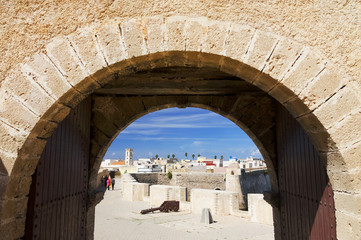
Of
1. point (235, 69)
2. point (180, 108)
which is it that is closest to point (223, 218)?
point (180, 108)

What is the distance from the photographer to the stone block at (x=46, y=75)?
2076 millimetres

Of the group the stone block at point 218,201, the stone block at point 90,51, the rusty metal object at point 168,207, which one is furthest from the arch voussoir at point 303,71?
the rusty metal object at point 168,207

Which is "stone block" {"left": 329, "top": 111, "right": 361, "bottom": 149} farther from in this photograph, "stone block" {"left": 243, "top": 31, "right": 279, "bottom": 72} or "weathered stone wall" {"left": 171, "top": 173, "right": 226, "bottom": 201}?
"weathered stone wall" {"left": 171, "top": 173, "right": 226, "bottom": 201}

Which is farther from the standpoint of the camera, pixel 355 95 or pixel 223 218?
pixel 223 218

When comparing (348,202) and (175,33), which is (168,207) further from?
(175,33)

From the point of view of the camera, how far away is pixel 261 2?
219cm

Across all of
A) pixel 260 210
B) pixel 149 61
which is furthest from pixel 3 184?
pixel 260 210

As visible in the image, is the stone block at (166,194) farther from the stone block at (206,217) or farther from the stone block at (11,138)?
the stone block at (11,138)

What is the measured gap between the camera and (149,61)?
7.29 feet

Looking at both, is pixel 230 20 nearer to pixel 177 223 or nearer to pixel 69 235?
pixel 69 235

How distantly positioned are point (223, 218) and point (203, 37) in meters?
12.8

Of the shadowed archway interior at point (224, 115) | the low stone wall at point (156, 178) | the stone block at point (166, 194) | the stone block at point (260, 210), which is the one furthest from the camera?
the low stone wall at point (156, 178)

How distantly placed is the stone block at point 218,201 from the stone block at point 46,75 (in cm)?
1293

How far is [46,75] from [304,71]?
1924mm
